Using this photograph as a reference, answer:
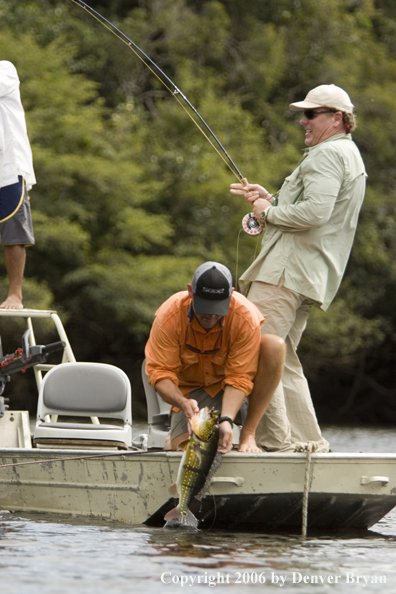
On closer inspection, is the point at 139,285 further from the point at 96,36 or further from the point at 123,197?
the point at 96,36

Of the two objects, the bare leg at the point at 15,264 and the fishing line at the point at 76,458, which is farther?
the bare leg at the point at 15,264

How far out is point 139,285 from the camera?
1666 centimetres

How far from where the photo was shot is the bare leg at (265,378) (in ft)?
16.3

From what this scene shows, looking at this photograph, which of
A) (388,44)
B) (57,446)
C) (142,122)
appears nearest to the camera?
(57,446)

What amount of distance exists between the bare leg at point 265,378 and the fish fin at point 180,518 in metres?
0.44

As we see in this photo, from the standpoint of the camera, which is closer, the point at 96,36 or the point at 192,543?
the point at 192,543

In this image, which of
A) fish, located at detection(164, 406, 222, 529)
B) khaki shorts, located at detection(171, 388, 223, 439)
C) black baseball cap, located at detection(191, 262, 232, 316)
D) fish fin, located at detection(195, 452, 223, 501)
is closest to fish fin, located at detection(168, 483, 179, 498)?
fish, located at detection(164, 406, 222, 529)

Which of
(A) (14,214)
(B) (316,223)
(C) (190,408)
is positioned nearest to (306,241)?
(B) (316,223)

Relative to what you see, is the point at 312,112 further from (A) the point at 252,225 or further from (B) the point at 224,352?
(B) the point at 224,352

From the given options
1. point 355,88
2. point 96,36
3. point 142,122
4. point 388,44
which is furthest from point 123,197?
point 388,44

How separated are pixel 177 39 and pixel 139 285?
25.4 feet

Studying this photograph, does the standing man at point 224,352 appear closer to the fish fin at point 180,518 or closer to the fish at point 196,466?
the fish at point 196,466

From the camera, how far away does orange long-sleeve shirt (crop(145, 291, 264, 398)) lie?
4.93 meters

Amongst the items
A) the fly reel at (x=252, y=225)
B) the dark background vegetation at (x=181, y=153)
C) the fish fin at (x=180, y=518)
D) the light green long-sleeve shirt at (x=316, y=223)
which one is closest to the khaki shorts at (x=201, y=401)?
the fish fin at (x=180, y=518)
